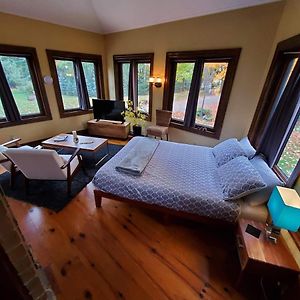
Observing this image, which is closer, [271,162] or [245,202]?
[245,202]

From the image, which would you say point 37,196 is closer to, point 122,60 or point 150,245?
point 150,245

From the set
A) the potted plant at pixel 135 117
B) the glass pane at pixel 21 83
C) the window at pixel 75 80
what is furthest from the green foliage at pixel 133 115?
the glass pane at pixel 21 83

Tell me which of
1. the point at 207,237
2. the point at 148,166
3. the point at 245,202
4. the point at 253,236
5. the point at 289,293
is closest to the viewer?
the point at 289,293

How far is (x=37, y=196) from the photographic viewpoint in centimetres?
248

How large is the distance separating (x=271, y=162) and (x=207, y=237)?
128 centimetres

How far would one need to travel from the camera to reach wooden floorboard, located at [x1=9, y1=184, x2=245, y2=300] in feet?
4.88

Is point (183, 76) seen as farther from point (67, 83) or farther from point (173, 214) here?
point (173, 214)

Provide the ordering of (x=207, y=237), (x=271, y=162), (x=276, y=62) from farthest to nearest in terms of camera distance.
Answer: (x=276, y=62) → (x=271, y=162) → (x=207, y=237)

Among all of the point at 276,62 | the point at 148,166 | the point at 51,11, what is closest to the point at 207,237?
the point at 148,166

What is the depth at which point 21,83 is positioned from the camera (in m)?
3.74

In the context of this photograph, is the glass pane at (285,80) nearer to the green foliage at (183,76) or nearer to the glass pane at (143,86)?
the green foliage at (183,76)

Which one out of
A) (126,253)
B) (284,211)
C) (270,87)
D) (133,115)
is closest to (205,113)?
(270,87)

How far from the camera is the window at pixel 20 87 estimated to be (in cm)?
346

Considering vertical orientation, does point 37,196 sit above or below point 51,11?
below
